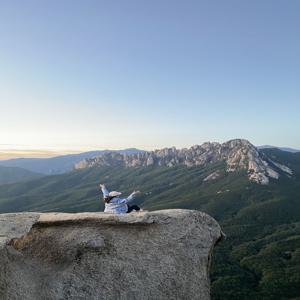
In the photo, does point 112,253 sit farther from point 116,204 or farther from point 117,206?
point 116,204

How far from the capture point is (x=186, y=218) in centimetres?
2122

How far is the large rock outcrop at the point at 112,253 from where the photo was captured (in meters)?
19.4

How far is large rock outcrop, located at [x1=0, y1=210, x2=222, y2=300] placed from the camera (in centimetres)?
1939

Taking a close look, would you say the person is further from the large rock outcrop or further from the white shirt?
the large rock outcrop

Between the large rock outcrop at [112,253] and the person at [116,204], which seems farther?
the person at [116,204]

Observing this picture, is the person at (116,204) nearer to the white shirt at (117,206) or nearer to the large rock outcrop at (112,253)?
the white shirt at (117,206)

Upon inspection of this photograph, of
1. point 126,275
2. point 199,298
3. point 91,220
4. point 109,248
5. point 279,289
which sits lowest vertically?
point 279,289

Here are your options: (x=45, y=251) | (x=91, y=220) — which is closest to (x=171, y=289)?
(x=91, y=220)

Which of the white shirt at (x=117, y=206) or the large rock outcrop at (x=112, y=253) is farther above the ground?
the white shirt at (x=117, y=206)

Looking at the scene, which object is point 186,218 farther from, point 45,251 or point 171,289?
point 45,251

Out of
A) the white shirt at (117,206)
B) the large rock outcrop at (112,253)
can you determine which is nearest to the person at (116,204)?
the white shirt at (117,206)

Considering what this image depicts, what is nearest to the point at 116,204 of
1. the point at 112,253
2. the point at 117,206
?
the point at 117,206

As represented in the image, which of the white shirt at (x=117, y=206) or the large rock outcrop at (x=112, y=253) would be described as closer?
the large rock outcrop at (x=112, y=253)

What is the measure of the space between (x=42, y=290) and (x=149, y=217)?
617 centimetres
